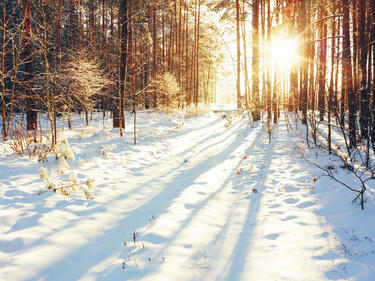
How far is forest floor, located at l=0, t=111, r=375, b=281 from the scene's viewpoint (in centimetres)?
214

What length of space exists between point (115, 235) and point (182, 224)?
922 millimetres

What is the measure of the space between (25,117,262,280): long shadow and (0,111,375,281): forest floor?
0.04ft

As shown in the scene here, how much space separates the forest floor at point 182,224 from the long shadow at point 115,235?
12 mm

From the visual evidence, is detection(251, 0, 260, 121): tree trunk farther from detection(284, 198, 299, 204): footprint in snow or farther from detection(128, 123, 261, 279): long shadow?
detection(284, 198, 299, 204): footprint in snow

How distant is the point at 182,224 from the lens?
10.0 ft

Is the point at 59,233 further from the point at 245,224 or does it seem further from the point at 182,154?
the point at 182,154

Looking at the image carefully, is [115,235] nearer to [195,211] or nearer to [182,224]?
[182,224]

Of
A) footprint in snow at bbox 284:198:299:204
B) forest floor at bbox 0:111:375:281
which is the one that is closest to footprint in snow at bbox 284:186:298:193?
forest floor at bbox 0:111:375:281

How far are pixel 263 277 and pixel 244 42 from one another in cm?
1941

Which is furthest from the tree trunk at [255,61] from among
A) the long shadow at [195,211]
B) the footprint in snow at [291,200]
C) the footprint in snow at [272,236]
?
the footprint in snow at [272,236]

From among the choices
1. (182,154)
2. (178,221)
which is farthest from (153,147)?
(178,221)

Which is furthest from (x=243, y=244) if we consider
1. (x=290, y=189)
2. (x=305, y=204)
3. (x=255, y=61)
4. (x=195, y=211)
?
(x=255, y=61)

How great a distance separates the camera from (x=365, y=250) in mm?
2260

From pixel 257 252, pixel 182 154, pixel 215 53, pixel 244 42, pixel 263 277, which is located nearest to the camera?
pixel 263 277
